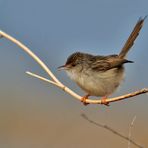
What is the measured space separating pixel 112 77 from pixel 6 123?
6251 mm

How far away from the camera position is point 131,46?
818 centimetres

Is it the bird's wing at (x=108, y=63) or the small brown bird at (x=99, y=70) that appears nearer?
the small brown bird at (x=99, y=70)

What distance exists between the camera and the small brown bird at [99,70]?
7.79 m

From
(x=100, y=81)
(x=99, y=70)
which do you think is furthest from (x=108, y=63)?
(x=100, y=81)

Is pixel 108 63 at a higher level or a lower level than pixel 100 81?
higher

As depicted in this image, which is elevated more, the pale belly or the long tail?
the long tail

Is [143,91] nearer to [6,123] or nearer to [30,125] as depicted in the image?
[6,123]

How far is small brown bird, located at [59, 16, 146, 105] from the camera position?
7793 mm

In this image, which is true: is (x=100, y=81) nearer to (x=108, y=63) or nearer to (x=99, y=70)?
(x=99, y=70)

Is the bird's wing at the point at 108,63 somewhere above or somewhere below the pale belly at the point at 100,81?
above

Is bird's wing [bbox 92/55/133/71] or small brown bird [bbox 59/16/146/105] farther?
bird's wing [bbox 92/55/133/71]

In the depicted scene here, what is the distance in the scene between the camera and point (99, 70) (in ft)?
26.3

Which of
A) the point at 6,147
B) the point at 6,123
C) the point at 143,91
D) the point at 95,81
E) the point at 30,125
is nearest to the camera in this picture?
the point at 143,91

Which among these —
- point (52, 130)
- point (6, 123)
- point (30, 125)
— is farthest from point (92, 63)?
point (30, 125)
